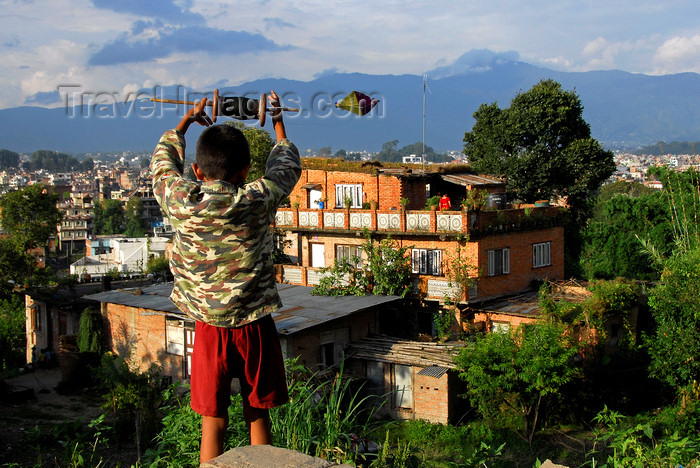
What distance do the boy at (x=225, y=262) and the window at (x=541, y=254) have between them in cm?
2363

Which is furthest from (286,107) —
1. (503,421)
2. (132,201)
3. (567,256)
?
(132,201)

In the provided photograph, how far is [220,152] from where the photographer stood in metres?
3.43

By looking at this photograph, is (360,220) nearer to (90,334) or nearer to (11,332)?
(90,334)

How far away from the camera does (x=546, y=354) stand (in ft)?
58.1

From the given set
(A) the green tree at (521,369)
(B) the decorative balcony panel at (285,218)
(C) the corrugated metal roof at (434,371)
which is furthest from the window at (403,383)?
(B) the decorative balcony panel at (285,218)

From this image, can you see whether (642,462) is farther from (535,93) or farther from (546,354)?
(535,93)

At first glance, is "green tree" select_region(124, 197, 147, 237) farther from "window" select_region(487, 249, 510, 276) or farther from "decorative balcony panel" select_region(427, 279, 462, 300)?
"window" select_region(487, 249, 510, 276)

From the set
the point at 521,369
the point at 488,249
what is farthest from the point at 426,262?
the point at 521,369

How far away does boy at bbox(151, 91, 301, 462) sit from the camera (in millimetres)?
3314

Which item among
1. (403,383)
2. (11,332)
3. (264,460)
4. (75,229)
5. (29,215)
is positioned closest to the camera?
(264,460)

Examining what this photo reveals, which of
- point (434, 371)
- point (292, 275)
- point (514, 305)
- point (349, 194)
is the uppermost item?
point (349, 194)

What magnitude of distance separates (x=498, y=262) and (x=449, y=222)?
2.53 meters

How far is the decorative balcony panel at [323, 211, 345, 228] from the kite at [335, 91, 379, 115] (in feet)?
19.5

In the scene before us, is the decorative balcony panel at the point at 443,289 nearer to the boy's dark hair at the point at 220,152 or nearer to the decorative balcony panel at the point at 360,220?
the decorative balcony panel at the point at 360,220
